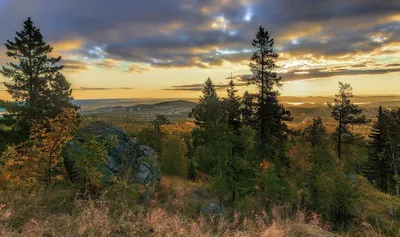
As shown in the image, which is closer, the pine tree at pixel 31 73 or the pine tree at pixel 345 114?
the pine tree at pixel 31 73

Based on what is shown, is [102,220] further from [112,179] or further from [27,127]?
[27,127]

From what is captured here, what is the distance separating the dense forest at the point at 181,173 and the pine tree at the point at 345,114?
0.44 ft

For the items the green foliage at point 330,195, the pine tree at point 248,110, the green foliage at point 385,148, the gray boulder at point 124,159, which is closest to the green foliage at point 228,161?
the gray boulder at point 124,159

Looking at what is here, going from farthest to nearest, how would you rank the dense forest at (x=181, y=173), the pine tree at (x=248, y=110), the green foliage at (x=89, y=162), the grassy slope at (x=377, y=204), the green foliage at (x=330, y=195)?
the pine tree at (x=248, y=110)
the grassy slope at (x=377, y=204)
the green foliage at (x=330, y=195)
the green foliage at (x=89, y=162)
the dense forest at (x=181, y=173)

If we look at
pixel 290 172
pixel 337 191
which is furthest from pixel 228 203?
pixel 290 172

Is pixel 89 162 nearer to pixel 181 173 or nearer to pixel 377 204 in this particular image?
pixel 181 173

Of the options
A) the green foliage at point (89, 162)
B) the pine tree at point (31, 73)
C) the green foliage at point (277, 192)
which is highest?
the pine tree at point (31, 73)

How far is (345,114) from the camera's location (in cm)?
3666

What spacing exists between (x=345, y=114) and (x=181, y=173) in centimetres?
2528

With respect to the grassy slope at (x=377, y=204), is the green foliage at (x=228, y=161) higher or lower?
higher

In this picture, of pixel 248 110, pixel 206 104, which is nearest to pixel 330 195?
pixel 248 110

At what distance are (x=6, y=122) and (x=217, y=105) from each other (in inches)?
943

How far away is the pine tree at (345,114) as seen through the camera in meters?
36.2

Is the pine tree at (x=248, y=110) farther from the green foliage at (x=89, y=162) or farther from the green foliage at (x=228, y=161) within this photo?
the green foliage at (x=89, y=162)
